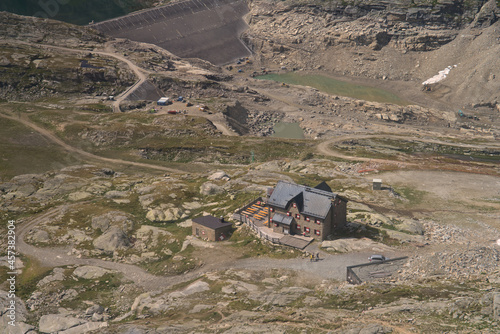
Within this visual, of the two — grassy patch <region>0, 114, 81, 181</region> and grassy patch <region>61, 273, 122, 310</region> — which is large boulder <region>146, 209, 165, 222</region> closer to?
grassy patch <region>61, 273, 122, 310</region>

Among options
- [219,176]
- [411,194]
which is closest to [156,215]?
[219,176]

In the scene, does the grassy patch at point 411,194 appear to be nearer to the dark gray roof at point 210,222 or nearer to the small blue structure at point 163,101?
the dark gray roof at point 210,222

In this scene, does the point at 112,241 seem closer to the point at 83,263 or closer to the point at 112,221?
the point at 83,263

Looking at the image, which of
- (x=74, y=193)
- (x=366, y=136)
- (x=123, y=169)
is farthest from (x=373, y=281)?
(x=366, y=136)

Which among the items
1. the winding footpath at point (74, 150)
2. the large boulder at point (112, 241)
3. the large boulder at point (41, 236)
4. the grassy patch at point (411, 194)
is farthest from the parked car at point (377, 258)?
the winding footpath at point (74, 150)

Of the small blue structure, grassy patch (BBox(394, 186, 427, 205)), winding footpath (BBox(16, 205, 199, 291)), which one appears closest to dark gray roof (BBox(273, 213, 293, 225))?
winding footpath (BBox(16, 205, 199, 291))
